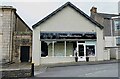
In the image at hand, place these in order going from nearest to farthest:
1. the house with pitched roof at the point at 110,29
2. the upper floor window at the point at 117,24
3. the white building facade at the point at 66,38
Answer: the white building facade at the point at 66,38
the house with pitched roof at the point at 110,29
the upper floor window at the point at 117,24

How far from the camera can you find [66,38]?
32031 mm

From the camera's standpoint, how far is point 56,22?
32219 millimetres

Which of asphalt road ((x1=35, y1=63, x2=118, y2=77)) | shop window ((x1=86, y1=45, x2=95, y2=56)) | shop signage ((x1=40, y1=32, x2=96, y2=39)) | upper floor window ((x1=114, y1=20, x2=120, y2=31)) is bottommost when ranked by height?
asphalt road ((x1=35, y1=63, x2=118, y2=77))

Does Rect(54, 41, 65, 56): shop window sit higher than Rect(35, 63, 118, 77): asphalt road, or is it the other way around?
Rect(54, 41, 65, 56): shop window

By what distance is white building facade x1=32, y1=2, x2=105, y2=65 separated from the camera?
1230 inches

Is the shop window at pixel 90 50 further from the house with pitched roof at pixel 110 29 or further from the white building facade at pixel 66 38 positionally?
the house with pitched roof at pixel 110 29

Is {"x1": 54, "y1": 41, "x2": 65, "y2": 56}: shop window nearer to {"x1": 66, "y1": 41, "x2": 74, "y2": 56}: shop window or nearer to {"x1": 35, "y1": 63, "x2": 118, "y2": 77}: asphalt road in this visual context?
{"x1": 66, "y1": 41, "x2": 74, "y2": 56}: shop window

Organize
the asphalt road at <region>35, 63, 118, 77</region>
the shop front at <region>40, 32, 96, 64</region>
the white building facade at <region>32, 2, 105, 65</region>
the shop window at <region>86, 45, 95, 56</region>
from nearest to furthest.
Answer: the asphalt road at <region>35, 63, 118, 77</region>
the white building facade at <region>32, 2, 105, 65</region>
the shop front at <region>40, 32, 96, 64</region>
the shop window at <region>86, 45, 95, 56</region>

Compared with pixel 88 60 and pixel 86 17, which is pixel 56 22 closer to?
pixel 86 17

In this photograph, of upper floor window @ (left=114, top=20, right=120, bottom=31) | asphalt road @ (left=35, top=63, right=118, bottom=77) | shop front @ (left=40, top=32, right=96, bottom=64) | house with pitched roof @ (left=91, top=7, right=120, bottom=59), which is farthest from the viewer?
upper floor window @ (left=114, top=20, right=120, bottom=31)

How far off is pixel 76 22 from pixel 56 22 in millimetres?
2723

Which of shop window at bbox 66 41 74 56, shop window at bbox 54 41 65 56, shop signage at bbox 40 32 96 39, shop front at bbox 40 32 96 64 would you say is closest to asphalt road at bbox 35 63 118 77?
shop front at bbox 40 32 96 64

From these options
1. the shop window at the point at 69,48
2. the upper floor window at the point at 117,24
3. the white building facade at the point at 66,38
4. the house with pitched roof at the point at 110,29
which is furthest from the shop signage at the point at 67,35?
the upper floor window at the point at 117,24

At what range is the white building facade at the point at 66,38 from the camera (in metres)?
31.2
